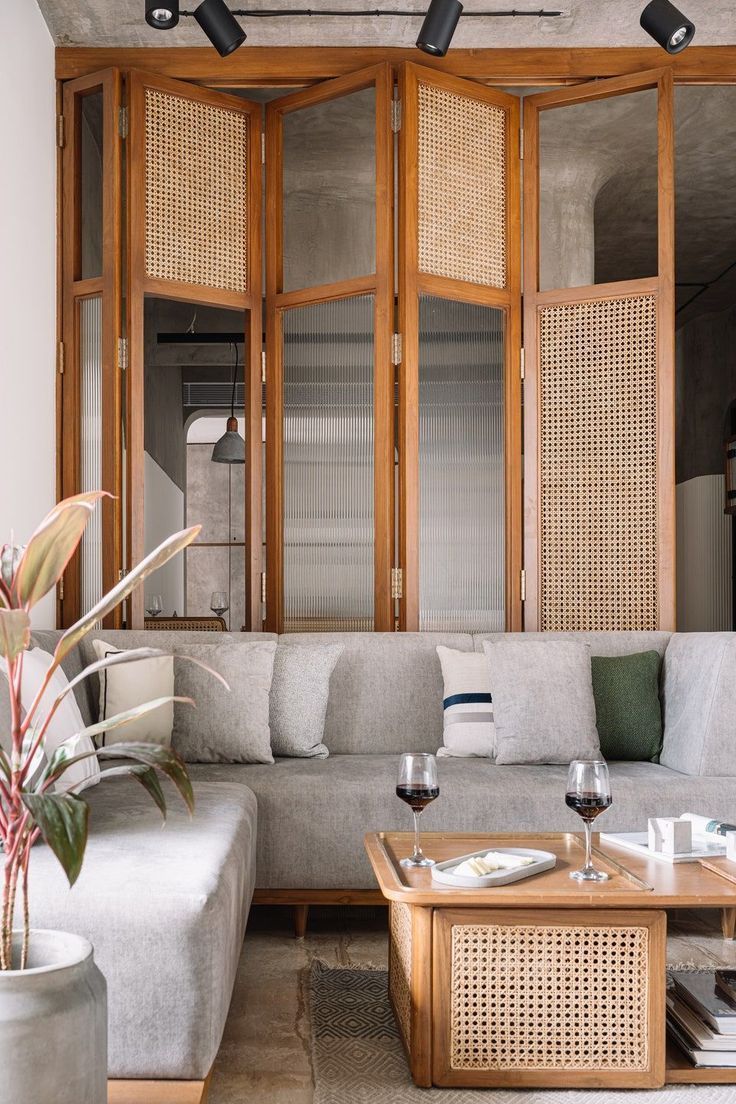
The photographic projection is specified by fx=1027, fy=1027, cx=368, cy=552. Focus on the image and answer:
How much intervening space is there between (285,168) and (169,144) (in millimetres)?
534

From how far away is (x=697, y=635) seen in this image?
345 cm

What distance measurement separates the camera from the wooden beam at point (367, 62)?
416cm

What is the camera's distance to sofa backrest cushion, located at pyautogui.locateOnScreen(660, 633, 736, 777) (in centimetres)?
317

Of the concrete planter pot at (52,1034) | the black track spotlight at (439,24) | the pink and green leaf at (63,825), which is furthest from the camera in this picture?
the black track spotlight at (439,24)

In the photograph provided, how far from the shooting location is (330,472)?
4.17 m

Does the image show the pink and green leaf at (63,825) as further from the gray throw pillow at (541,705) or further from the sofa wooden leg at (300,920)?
the gray throw pillow at (541,705)

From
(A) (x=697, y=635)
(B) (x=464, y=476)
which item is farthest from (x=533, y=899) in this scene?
(B) (x=464, y=476)

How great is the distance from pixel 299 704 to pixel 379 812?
21.5 inches

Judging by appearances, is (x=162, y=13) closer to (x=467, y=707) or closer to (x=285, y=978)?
(x=467, y=707)

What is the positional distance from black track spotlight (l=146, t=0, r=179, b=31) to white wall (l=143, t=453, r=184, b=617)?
236 centimetres

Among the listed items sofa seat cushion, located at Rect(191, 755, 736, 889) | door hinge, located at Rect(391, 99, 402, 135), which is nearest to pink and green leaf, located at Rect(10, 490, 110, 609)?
sofa seat cushion, located at Rect(191, 755, 736, 889)

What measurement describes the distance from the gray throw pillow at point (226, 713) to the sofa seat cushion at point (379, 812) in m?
0.23

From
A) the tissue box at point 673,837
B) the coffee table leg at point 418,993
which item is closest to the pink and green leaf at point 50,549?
the coffee table leg at point 418,993

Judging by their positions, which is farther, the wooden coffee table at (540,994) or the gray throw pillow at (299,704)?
the gray throw pillow at (299,704)
